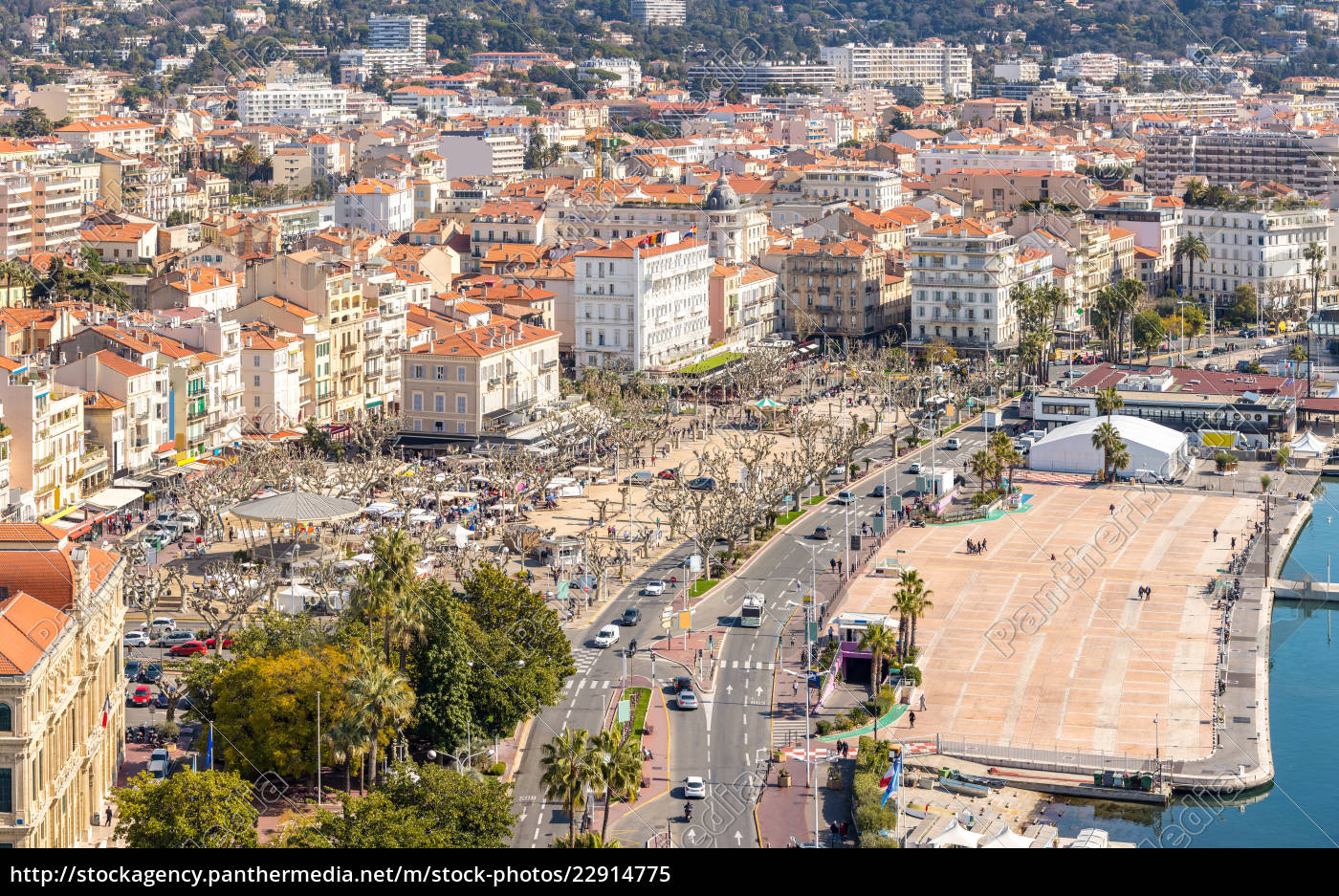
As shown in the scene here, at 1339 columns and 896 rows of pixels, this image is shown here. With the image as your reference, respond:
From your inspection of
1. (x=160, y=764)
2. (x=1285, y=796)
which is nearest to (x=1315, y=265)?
(x=1285, y=796)

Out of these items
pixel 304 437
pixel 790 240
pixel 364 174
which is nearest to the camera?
pixel 304 437

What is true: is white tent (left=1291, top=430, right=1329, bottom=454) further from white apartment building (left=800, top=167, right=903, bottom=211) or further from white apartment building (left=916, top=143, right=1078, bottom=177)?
white apartment building (left=916, top=143, right=1078, bottom=177)

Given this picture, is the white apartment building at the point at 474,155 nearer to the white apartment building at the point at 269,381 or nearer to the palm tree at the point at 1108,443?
the white apartment building at the point at 269,381

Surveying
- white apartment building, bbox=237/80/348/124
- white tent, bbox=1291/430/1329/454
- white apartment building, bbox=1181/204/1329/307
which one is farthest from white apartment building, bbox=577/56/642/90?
white tent, bbox=1291/430/1329/454

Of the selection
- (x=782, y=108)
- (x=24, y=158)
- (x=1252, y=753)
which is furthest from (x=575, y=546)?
(x=782, y=108)

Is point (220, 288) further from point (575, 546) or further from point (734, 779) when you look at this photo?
point (734, 779)

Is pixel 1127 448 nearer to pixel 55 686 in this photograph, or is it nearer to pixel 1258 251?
pixel 1258 251

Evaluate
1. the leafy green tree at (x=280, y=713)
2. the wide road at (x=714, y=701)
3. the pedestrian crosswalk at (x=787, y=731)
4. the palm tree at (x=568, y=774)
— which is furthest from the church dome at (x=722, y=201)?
the palm tree at (x=568, y=774)
